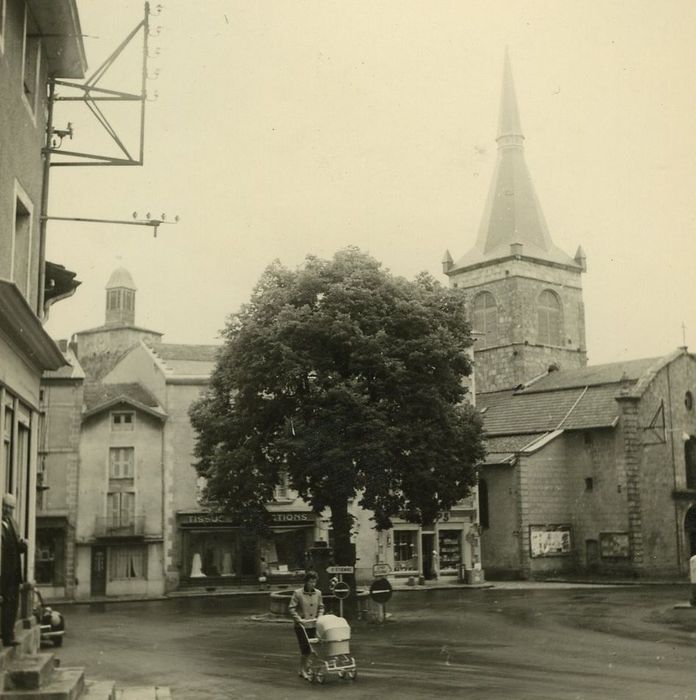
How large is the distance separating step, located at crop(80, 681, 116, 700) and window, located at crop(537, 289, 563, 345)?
61777 mm

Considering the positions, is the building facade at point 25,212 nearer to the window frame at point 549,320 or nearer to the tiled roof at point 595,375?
the tiled roof at point 595,375

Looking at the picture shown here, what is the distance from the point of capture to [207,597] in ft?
134

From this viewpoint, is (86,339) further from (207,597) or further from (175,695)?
(175,695)

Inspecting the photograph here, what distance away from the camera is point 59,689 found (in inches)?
457

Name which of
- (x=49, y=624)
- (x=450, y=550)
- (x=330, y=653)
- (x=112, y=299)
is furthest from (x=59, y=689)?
(x=112, y=299)

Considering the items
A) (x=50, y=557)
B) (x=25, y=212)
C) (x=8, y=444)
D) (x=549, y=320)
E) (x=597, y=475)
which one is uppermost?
(x=549, y=320)

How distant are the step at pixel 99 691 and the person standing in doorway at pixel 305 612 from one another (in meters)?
2.89

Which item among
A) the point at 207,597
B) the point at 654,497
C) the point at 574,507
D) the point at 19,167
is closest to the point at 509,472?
the point at 574,507

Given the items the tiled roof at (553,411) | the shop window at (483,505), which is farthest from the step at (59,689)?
the tiled roof at (553,411)

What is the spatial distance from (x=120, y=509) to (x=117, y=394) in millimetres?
5303

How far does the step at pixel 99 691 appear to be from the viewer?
13.0 meters

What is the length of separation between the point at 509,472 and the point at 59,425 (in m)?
22.7

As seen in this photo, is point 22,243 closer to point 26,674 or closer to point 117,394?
point 26,674

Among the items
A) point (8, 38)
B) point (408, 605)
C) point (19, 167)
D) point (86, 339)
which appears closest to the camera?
point (8, 38)
